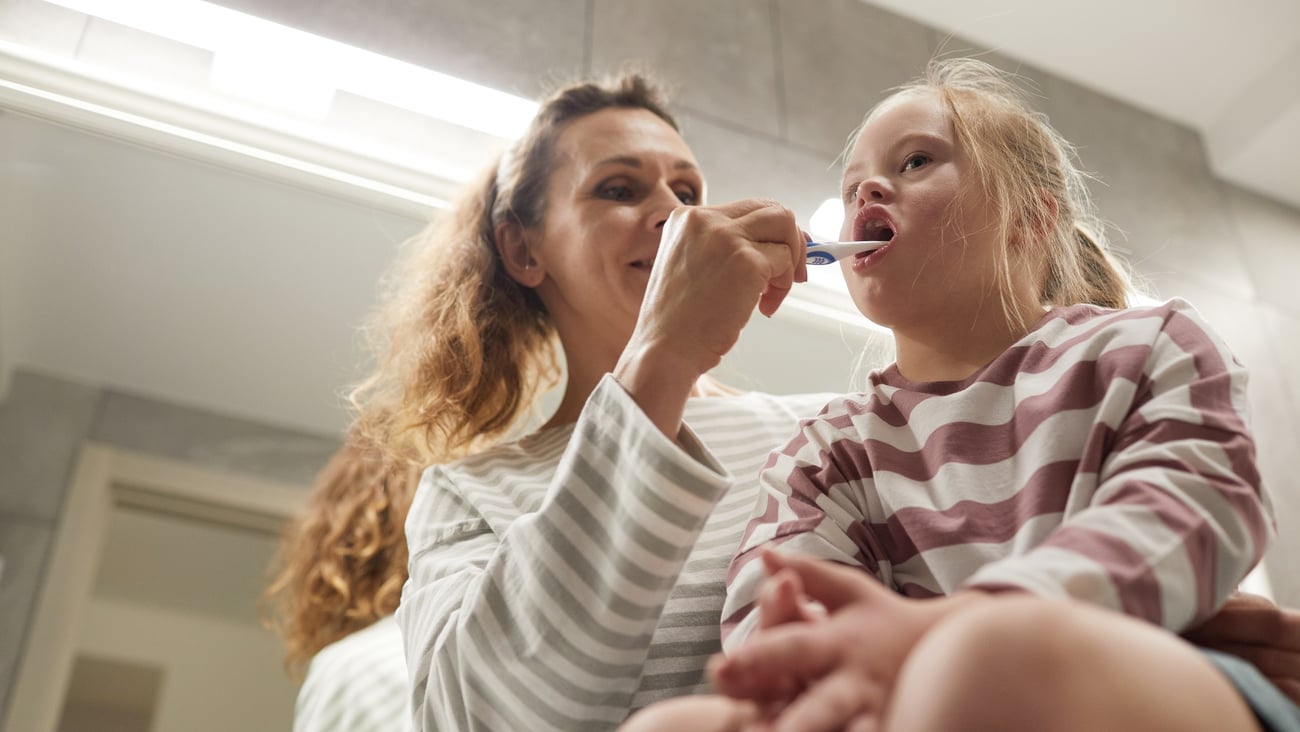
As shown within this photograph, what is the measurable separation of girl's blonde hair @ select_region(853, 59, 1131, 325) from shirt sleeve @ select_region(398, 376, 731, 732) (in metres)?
0.31

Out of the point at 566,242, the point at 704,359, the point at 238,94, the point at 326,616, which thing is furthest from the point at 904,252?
the point at 326,616

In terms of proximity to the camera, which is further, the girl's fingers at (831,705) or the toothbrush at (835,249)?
the toothbrush at (835,249)

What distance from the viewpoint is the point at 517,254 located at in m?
1.10

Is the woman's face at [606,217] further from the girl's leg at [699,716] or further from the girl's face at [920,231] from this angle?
the girl's leg at [699,716]

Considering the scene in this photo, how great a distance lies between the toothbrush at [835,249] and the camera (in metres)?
0.70

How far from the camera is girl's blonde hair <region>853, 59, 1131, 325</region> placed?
747 millimetres

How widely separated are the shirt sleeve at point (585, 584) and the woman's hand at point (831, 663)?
6.6 inches

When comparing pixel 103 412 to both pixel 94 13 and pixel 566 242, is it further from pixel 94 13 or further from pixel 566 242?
pixel 566 242

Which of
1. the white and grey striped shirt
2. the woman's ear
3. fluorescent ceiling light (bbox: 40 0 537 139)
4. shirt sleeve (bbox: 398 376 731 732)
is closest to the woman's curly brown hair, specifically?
the woman's ear

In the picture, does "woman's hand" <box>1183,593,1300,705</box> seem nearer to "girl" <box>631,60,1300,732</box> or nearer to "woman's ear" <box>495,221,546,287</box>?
"girl" <box>631,60,1300,732</box>

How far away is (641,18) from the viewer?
1.50 metres

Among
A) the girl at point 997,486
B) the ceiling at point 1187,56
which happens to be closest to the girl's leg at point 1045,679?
the girl at point 997,486

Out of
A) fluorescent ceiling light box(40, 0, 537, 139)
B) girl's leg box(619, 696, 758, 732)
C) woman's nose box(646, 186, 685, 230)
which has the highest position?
girl's leg box(619, 696, 758, 732)

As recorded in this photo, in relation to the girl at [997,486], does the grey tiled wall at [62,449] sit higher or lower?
lower
